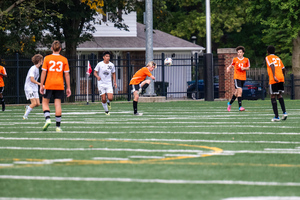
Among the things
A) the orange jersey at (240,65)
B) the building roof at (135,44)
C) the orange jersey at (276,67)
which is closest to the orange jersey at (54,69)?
the orange jersey at (276,67)

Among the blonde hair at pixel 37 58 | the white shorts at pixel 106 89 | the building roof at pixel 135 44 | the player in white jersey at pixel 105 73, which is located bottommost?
the white shorts at pixel 106 89

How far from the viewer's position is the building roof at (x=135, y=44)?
37250 millimetres

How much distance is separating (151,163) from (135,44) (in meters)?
31.1

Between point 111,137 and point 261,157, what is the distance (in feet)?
11.4

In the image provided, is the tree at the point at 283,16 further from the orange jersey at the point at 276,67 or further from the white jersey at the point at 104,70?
the orange jersey at the point at 276,67

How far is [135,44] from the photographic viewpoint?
3784 centimetres

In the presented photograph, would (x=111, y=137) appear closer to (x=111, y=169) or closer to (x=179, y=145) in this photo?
(x=179, y=145)

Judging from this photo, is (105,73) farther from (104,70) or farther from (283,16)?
(283,16)

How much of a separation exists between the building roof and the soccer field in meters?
24.9

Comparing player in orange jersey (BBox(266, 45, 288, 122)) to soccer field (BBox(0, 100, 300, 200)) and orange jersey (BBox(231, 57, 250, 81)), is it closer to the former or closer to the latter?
soccer field (BBox(0, 100, 300, 200))

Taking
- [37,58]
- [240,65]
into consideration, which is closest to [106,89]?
[37,58]

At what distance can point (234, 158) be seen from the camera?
7512 mm

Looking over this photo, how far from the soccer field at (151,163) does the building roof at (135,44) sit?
81.7 feet

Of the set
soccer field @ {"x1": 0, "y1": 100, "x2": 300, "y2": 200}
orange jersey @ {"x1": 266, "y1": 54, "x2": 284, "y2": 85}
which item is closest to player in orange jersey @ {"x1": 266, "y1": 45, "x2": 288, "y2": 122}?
orange jersey @ {"x1": 266, "y1": 54, "x2": 284, "y2": 85}
